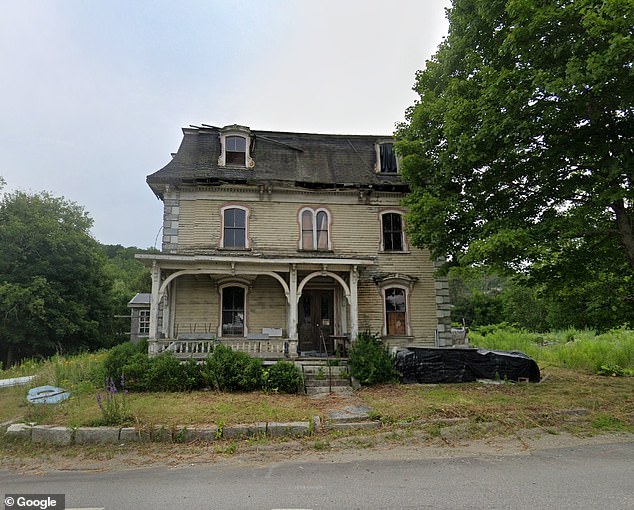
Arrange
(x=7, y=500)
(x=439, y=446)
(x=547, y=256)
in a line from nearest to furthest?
(x=7, y=500), (x=439, y=446), (x=547, y=256)

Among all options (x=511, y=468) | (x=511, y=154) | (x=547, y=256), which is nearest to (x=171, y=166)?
(x=511, y=154)

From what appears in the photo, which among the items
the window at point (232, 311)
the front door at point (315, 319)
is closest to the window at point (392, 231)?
the front door at point (315, 319)

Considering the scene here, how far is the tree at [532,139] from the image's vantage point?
7.93 meters

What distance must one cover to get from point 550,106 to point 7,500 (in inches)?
418

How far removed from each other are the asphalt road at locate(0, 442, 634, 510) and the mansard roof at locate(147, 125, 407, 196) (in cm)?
1012

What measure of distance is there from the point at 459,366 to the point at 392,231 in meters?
5.60

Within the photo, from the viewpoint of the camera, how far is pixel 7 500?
14.6 feet

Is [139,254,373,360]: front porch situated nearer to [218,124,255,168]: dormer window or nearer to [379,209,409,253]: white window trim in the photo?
[379,209,409,253]: white window trim

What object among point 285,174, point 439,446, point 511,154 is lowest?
point 439,446

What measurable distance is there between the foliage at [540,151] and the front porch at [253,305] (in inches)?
146

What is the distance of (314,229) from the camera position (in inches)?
572

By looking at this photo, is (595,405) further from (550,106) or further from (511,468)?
(550,106)

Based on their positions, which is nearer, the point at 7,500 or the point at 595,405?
the point at 7,500
